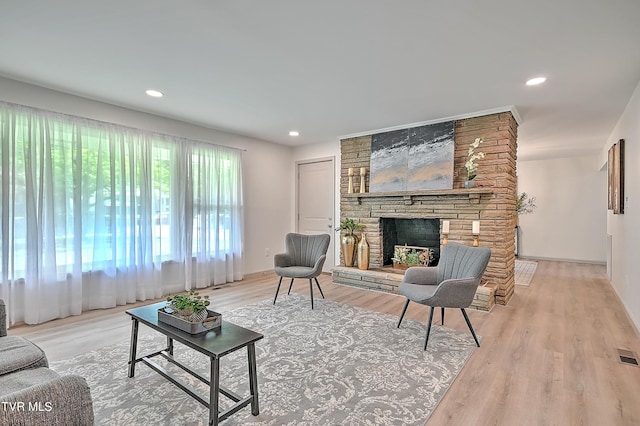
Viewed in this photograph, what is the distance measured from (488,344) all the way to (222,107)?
152 inches

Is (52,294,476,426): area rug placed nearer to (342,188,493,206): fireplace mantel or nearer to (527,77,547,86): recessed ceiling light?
(342,188,493,206): fireplace mantel

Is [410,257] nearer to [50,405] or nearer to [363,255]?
[363,255]

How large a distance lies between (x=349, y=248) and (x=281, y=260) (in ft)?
4.77

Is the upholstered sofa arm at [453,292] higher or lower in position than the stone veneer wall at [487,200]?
lower

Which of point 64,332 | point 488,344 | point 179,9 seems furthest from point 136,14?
point 488,344

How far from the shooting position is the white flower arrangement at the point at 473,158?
4004mm

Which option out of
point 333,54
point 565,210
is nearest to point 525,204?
point 565,210

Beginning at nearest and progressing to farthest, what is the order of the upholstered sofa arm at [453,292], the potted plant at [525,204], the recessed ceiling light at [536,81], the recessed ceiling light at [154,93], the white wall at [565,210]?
1. the upholstered sofa arm at [453,292]
2. the recessed ceiling light at [536,81]
3. the recessed ceiling light at [154,93]
4. the white wall at [565,210]
5. the potted plant at [525,204]

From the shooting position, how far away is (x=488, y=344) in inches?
110

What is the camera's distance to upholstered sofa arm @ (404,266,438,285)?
10.3 feet

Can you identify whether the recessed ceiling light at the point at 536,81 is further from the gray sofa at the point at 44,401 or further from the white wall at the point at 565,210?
the white wall at the point at 565,210

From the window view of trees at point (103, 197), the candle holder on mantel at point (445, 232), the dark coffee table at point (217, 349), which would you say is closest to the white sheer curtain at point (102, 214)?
the window view of trees at point (103, 197)

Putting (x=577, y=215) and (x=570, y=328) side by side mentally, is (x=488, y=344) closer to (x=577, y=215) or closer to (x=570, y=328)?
(x=570, y=328)

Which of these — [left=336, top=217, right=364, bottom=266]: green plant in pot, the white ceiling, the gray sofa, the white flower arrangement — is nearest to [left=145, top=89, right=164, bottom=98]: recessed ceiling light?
the white ceiling
